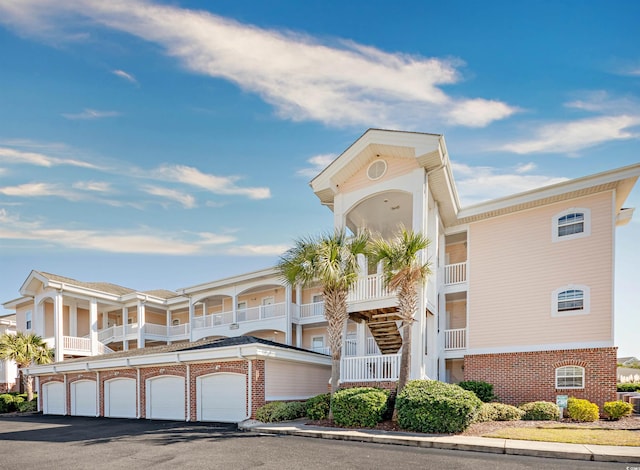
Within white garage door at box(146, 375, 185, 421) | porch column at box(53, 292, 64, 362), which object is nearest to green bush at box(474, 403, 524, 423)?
white garage door at box(146, 375, 185, 421)

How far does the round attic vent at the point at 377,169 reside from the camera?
704 inches

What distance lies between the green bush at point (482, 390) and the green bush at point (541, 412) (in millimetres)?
2178

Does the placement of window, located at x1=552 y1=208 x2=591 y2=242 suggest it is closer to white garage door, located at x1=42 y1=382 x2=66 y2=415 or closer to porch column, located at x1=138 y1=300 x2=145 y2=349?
porch column, located at x1=138 y1=300 x2=145 y2=349

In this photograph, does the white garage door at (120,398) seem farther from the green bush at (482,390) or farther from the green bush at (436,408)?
the green bush at (482,390)

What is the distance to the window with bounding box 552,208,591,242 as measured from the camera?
17156 millimetres

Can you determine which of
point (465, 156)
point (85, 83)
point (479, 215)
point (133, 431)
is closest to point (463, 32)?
point (465, 156)

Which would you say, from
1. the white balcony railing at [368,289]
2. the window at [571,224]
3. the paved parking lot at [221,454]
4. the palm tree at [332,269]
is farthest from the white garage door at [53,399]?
the window at [571,224]

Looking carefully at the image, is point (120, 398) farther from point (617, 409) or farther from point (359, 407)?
point (617, 409)

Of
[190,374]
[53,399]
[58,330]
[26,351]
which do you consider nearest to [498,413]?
[190,374]

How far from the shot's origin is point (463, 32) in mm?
12961

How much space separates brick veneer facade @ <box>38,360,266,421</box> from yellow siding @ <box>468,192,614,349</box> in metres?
9.37

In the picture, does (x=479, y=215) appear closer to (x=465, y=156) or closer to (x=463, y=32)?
(x=465, y=156)

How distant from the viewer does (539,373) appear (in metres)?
16.9

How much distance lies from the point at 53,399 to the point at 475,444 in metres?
24.3
